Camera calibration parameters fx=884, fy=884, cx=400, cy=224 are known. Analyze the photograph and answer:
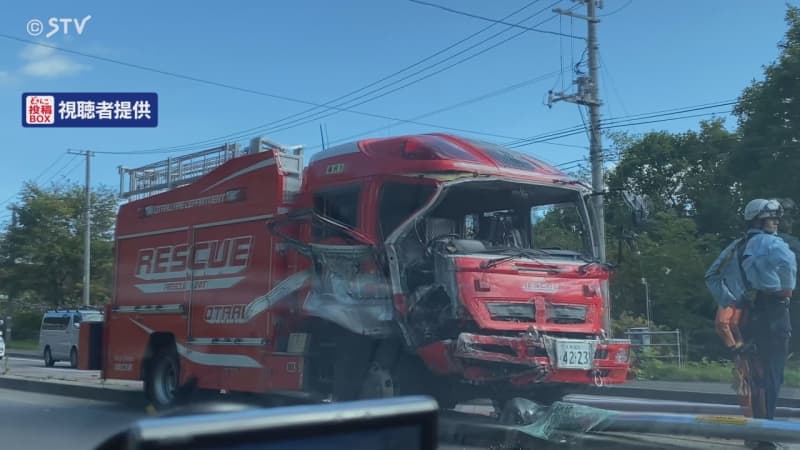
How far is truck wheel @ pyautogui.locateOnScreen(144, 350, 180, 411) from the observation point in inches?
478

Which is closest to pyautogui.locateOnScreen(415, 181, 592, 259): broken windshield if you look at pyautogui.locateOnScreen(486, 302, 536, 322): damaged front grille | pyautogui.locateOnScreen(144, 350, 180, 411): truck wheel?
pyautogui.locateOnScreen(486, 302, 536, 322): damaged front grille

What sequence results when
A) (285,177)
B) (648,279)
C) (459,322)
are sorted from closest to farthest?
1. (459,322)
2. (285,177)
3. (648,279)

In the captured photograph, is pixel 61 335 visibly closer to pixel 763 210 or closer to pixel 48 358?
pixel 48 358

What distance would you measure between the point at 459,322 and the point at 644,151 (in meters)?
43.6

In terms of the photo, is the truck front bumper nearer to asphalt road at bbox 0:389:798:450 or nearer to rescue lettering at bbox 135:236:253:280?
asphalt road at bbox 0:389:798:450

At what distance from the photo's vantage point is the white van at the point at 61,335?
101 ft

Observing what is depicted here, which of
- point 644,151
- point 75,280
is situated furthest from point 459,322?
point 75,280

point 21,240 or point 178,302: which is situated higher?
point 21,240

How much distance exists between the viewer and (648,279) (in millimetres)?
31734

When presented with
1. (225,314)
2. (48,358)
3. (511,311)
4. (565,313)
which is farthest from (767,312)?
(48,358)

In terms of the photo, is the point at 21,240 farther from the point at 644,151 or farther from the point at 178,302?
the point at 178,302

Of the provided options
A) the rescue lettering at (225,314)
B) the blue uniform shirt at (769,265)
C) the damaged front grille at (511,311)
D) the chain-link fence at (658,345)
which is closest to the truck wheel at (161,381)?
the rescue lettering at (225,314)

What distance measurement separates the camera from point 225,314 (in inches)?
424

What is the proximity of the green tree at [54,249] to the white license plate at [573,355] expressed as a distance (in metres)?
47.1
